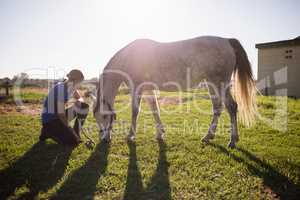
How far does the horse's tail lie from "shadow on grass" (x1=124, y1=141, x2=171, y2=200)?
8.47 ft

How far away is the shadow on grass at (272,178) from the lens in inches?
129

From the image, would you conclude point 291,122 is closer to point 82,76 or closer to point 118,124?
point 118,124

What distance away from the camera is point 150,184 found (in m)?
Answer: 3.59

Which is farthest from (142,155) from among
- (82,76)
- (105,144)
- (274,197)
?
(274,197)

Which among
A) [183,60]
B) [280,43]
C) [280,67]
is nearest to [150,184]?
[183,60]

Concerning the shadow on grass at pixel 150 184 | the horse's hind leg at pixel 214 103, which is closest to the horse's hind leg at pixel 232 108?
the horse's hind leg at pixel 214 103

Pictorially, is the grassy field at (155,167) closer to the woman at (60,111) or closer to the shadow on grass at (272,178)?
the shadow on grass at (272,178)

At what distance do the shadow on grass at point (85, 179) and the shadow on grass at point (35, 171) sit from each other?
26 cm

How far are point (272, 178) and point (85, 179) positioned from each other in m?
2.96

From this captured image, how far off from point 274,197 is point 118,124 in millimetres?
5518

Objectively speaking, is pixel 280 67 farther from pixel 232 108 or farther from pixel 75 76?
pixel 75 76

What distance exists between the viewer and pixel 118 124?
7.96m

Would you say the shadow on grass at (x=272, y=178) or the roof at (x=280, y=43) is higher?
the roof at (x=280, y=43)

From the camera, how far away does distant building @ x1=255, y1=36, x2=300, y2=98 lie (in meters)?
19.5
